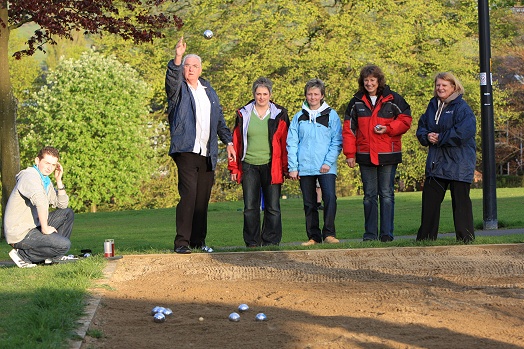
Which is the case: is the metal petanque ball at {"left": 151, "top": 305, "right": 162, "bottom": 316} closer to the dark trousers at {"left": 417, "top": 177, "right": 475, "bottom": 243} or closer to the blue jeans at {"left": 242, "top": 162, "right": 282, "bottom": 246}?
the blue jeans at {"left": 242, "top": 162, "right": 282, "bottom": 246}

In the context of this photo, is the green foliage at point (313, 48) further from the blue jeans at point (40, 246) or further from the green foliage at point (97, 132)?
the blue jeans at point (40, 246)

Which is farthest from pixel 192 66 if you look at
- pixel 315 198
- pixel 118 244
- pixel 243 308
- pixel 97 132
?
pixel 97 132

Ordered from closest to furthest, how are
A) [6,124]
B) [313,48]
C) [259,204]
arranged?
[259,204]
[6,124]
[313,48]

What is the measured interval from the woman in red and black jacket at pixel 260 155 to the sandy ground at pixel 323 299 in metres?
1.40

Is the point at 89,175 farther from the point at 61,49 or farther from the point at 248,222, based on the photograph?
the point at 61,49

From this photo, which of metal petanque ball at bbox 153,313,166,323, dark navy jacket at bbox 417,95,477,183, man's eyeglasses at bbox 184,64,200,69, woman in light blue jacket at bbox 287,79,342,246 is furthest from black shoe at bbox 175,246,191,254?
metal petanque ball at bbox 153,313,166,323

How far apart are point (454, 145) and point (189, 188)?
3.00 m

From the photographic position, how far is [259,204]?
11.6 metres

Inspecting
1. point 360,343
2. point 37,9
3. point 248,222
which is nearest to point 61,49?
point 37,9

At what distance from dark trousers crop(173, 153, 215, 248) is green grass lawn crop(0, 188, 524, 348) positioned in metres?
0.31

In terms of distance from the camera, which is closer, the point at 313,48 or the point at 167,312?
the point at 167,312

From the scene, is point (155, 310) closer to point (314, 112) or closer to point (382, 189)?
point (382, 189)

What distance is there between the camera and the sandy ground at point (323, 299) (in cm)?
614

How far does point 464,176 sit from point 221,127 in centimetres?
284
